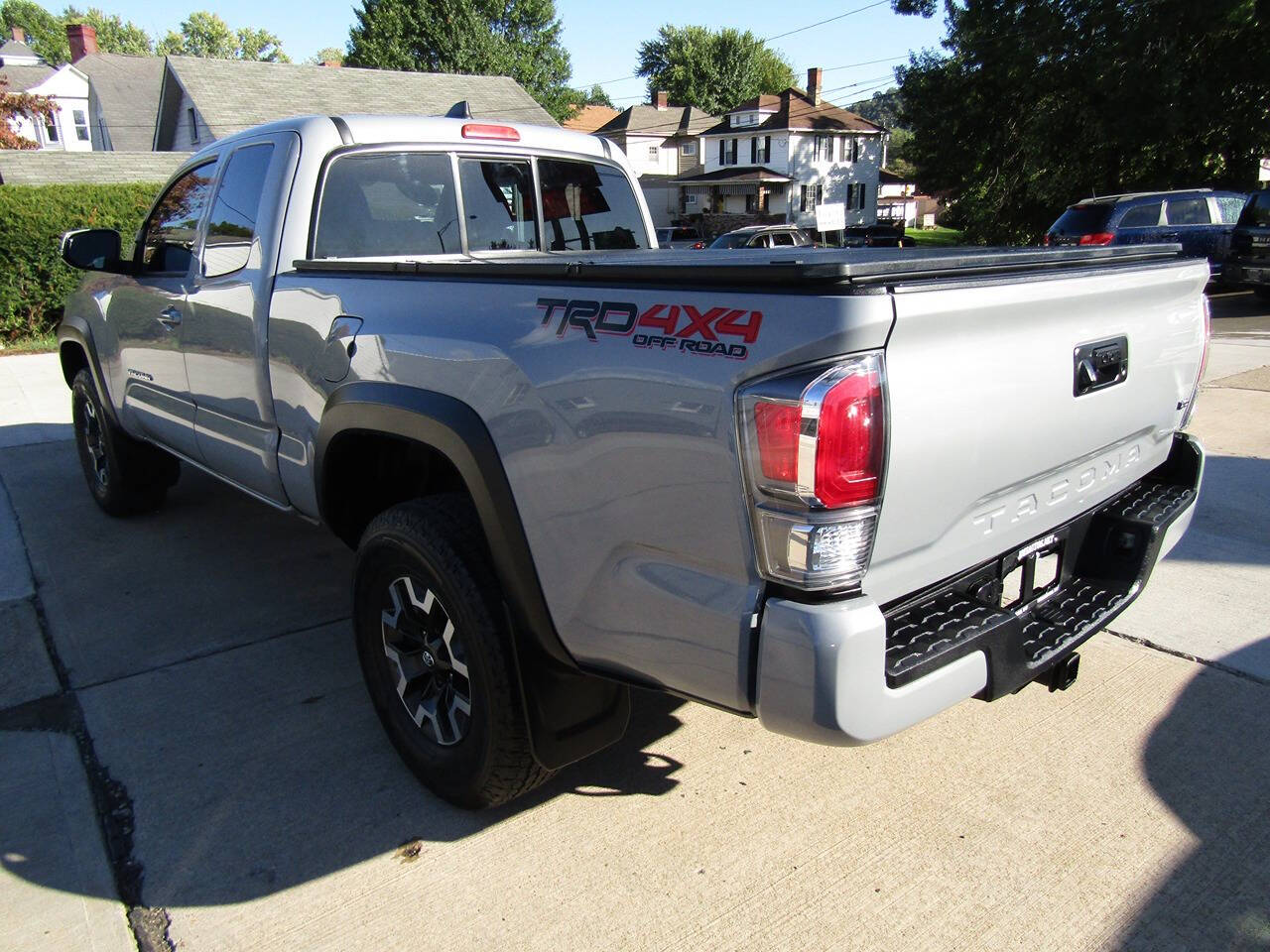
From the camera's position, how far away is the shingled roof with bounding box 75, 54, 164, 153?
1578 inches

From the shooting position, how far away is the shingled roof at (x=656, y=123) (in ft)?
210

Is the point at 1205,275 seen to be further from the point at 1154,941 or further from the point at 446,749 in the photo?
the point at 446,749

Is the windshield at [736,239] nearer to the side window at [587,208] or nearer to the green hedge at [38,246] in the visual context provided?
the green hedge at [38,246]

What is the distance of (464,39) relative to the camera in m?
48.2

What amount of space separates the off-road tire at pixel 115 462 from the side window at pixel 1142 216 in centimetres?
1428

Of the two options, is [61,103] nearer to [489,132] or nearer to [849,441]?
[489,132]

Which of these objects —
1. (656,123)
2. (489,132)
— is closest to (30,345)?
(489,132)

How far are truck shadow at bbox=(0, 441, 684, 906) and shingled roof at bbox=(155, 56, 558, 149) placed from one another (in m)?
24.0

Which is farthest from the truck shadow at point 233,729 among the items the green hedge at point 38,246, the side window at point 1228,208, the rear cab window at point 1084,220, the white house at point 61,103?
the white house at point 61,103

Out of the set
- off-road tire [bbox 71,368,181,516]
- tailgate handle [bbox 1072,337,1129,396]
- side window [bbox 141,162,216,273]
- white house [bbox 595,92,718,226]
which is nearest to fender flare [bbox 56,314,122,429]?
off-road tire [bbox 71,368,181,516]

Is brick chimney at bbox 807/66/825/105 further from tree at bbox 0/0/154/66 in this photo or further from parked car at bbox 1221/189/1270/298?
tree at bbox 0/0/154/66

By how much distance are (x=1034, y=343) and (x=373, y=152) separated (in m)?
2.60

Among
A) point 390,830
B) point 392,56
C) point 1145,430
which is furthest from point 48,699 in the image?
point 392,56

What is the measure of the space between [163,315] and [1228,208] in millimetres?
17090
